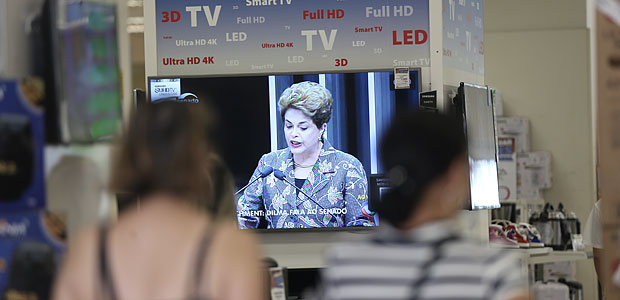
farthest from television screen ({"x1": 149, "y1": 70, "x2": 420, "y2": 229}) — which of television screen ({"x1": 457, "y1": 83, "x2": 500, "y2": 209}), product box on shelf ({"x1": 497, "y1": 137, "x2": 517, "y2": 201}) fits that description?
product box on shelf ({"x1": 497, "y1": 137, "x2": 517, "y2": 201})

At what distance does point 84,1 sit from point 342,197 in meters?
3.59

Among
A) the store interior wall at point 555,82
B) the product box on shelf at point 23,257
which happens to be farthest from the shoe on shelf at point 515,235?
the product box on shelf at point 23,257

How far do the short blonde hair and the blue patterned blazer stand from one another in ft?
0.65

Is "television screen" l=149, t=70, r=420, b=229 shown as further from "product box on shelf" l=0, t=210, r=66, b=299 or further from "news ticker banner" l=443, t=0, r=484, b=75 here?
"product box on shelf" l=0, t=210, r=66, b=299

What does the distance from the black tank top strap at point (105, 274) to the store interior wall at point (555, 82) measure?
816 centimetres

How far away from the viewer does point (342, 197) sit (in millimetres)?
5973

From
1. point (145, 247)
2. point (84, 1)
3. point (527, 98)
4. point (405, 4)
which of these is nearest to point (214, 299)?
point (145, 247)

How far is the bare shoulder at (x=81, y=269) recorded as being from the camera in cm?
189

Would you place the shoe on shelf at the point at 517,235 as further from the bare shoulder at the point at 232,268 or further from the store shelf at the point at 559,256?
the bare shoulder at the point at 232,268

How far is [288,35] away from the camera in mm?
6188

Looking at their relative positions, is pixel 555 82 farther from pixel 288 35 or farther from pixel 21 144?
pixel 21 144

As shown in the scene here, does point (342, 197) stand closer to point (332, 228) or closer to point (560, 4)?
point (332, 228)

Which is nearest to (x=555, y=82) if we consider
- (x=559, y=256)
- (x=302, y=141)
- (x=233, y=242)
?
(x=559, y=256)

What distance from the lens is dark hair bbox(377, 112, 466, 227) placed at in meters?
1.81
